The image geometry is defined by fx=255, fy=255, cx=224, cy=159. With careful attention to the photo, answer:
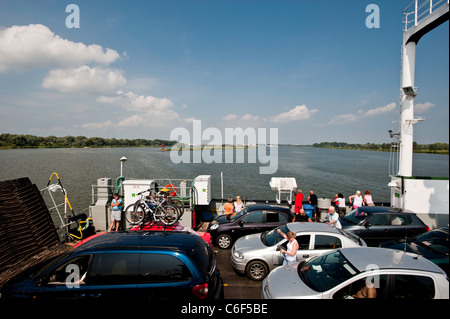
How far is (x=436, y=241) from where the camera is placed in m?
6.79

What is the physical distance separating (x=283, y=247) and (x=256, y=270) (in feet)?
3.34

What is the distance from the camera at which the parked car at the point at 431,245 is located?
6116 mm

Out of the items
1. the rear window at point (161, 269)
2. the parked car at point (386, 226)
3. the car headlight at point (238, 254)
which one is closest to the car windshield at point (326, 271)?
the car headlight at point (238, 254)

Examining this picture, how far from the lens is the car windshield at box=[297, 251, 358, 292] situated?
4.40 m

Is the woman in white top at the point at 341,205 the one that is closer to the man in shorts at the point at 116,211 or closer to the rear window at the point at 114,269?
the man in shorts at the point at 116,211

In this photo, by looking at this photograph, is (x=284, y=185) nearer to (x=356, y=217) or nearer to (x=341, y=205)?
(x=341, y=205)

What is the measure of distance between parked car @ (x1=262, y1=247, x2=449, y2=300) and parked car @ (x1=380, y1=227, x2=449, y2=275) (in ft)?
7.14

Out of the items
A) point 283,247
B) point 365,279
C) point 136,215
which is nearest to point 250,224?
point 283,247

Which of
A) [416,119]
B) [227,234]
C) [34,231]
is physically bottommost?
[227,234]

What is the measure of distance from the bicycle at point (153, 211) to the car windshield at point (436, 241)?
7.70 m
